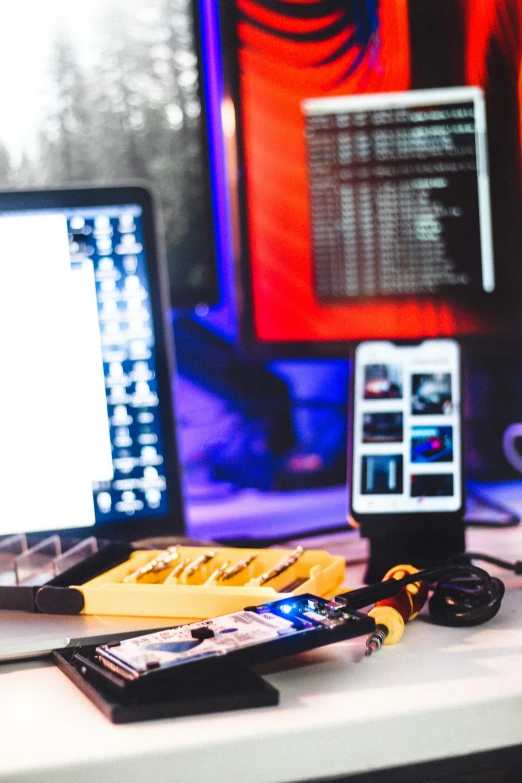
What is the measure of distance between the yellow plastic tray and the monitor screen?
29cm

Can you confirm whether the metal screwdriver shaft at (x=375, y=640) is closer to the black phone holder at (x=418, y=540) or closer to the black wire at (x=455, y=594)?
the black wire at (x=455, y=594)

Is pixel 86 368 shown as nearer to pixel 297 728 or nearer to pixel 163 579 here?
pixel 163 579

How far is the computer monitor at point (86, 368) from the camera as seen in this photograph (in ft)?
1.86

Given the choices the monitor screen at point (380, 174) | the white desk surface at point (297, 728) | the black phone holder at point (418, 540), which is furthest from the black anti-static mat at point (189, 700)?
the monitor screen at point (380, 174)

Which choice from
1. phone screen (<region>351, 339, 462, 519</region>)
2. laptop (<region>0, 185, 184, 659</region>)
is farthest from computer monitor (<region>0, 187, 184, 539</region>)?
phone screen (<region>351, 339, 462, 519</region>)

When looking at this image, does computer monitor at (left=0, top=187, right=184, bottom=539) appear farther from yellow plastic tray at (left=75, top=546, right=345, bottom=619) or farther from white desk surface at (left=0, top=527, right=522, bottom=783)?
white desk surface at (left=0, top=527, right=522, bottom=783)

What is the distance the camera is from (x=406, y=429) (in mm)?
593

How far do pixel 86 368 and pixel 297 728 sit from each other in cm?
34

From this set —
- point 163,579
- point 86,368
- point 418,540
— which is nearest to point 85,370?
point 86,368

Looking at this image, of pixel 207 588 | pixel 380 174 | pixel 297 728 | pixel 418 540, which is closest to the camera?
pixel 297 728

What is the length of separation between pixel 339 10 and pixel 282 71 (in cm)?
10

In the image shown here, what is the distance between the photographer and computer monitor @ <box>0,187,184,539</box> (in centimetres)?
57

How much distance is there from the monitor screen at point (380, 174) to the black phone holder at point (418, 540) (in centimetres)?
22

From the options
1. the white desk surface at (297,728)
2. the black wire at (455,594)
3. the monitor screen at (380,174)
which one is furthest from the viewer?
the monitor screen at (380,174)
